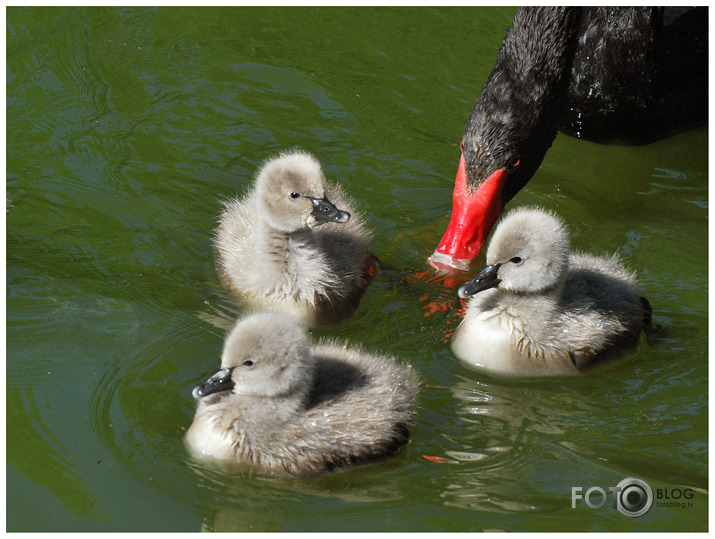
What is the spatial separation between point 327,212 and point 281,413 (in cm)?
123

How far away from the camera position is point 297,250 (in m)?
5.45

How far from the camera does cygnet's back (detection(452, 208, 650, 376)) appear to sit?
196 inches

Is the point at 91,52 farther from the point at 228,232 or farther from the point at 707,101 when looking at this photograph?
the point at 707,101

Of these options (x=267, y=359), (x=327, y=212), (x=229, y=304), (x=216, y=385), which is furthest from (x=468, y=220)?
(x=216, y=385)

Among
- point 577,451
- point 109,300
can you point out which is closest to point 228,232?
point 109,300

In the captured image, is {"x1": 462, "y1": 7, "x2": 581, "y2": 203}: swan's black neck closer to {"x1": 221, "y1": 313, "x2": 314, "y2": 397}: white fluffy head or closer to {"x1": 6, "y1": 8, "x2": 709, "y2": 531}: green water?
{"x1": 6, "y1": 8, "x2": 709, "y2": 531}: green water

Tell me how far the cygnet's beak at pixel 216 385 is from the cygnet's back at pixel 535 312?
1267mm

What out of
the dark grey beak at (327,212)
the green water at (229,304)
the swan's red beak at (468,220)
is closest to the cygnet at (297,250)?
the dark grey beak at (327,212)

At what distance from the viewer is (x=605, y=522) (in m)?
4.16

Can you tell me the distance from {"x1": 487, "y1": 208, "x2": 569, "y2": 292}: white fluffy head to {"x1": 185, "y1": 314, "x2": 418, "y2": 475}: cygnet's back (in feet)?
3.12

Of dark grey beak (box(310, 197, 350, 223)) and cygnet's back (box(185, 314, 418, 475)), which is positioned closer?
cygnet's back (box(185, 314, 418, 475))

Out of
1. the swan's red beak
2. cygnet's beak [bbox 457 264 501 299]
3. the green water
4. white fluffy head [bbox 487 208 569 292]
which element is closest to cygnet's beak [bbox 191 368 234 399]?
the green water

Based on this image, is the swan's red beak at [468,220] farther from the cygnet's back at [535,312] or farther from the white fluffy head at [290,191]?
the white fluffy head at [290,191]

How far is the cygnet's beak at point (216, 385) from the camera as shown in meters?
4.29
